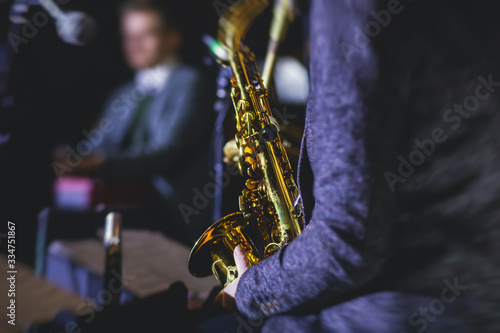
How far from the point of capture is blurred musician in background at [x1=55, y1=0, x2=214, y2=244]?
2.80 m

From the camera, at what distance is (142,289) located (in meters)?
2.40

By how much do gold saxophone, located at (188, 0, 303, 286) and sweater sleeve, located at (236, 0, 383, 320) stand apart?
500 mm

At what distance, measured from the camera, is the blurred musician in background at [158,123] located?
2.80 metres

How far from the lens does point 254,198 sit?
58.0 inches

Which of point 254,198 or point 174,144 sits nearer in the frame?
point 254,198

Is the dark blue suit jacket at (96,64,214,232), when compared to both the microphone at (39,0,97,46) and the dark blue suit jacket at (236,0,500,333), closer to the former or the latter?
the microphone at (39,0,97,46)

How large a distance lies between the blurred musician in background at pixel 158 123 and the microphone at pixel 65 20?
95 cm

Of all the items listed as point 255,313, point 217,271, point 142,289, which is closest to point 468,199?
point 255,313

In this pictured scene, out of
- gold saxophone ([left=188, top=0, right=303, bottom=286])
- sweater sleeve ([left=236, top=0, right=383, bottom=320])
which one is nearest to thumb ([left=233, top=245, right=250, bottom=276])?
gold saxophone ([left=188, top=0, right=303, bottom=286])

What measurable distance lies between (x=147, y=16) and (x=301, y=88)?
1587mm

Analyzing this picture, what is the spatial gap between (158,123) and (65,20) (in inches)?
49.4

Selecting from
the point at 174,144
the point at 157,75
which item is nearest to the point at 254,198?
the point at 174,144

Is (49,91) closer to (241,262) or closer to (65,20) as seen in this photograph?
(65,20)

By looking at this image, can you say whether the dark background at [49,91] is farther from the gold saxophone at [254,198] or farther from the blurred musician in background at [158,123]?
the gold saxophone at [254,198]
